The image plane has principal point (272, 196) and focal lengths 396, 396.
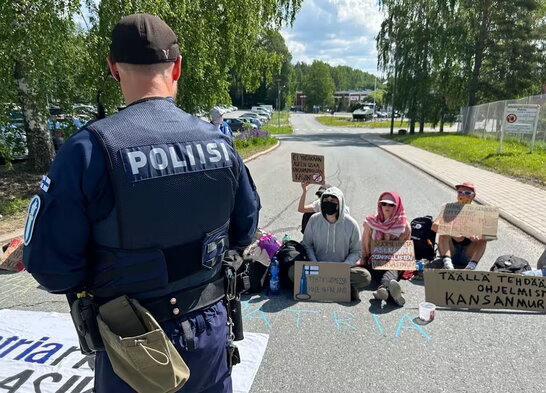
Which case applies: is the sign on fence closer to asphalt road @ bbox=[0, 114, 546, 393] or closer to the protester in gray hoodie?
asphalt road @ bbox=[0, 114, 546, 393]

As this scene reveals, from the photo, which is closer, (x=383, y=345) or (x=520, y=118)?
(x=383, y=345)

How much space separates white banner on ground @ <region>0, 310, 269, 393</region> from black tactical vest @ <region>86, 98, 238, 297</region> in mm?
1631

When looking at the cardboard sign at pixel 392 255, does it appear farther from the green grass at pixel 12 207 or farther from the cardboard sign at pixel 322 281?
the green grass at pixel 12 207

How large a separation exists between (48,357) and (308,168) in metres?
4.23

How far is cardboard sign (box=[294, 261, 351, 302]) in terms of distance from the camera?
419 cm

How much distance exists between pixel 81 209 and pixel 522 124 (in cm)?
1633

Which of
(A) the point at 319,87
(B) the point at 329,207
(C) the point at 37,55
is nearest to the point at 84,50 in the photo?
(C) the point at 37,55

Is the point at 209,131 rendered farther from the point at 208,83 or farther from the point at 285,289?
the point at 208,83

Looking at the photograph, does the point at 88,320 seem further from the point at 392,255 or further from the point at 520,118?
the point at 520,118

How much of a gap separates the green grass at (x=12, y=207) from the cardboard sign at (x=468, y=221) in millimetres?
6772

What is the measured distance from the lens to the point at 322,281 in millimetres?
4230

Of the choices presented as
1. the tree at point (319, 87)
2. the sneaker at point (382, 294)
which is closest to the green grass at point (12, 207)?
the sneaker at point (382, 294)

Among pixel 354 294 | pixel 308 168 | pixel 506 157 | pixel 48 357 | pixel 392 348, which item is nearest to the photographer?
pixel 48 357

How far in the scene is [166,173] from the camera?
1380mm
